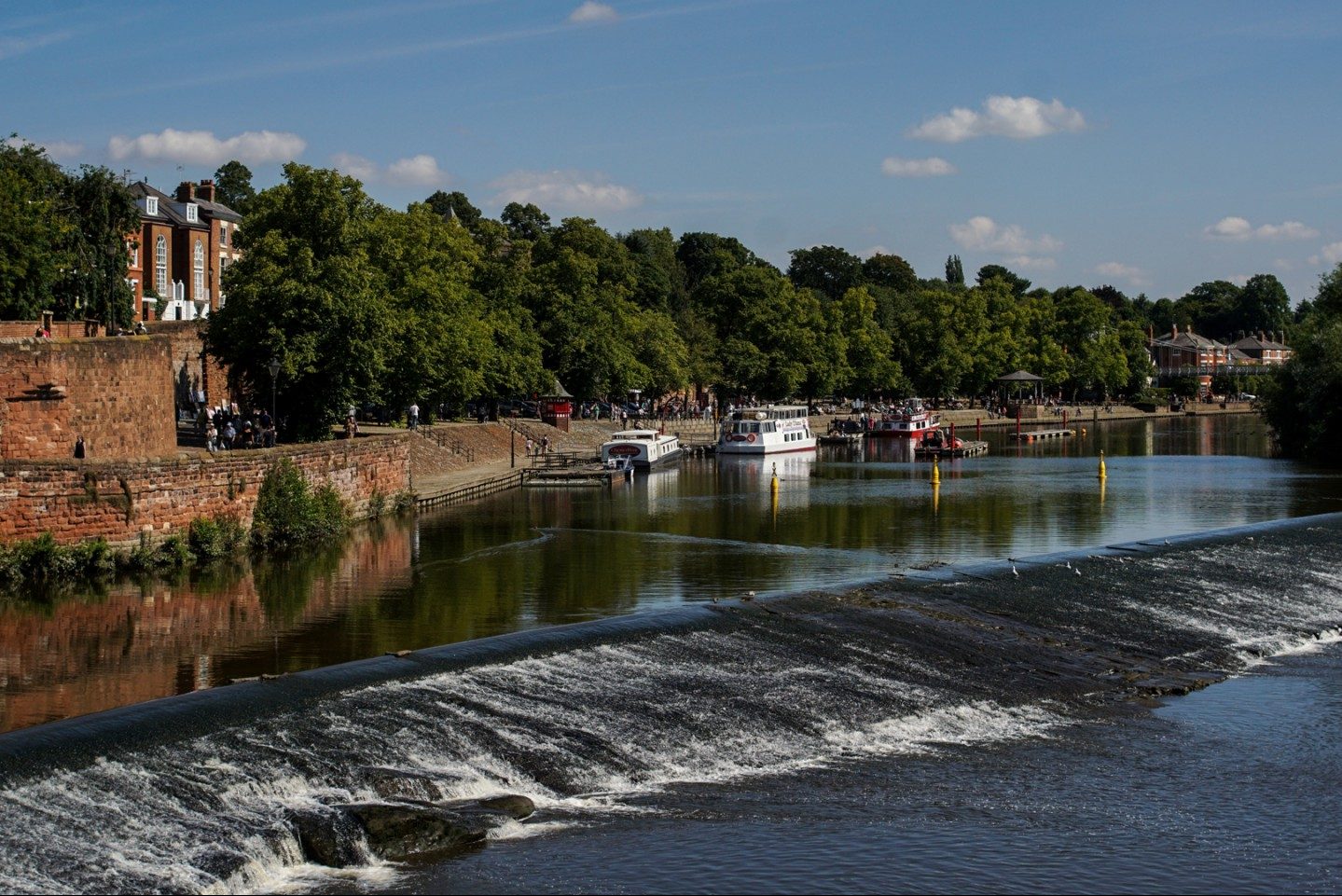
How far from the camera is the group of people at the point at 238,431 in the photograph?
4950cm

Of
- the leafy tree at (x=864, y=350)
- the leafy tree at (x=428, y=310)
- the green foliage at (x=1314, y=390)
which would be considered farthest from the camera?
the leafy tree at (x=864, y=350)

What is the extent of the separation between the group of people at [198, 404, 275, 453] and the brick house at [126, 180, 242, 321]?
25674 millimetres

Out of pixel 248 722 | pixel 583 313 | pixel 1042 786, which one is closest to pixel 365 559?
pixel 248 722

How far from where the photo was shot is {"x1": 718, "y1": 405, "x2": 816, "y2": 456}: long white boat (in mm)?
88875

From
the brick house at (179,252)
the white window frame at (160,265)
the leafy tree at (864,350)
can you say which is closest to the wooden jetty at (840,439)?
the leafy tree at (864,350)

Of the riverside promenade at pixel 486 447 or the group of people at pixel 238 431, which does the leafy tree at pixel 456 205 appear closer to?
the riverside promenade at pixel 486 447

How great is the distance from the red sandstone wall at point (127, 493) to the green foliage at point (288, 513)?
40cm

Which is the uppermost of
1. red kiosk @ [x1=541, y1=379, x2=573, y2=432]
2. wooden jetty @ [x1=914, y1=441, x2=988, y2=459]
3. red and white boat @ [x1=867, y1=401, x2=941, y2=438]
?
red kiosk @ [x1=541, y1=379, x2=573, y2=432]

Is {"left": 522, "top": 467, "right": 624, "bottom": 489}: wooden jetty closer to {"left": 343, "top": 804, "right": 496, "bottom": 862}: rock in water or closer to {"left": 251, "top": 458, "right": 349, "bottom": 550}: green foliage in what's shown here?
{"left": 251, "top": 458, "right": 349, "bottom": 550}: green foliage

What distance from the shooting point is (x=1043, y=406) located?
5915 inches

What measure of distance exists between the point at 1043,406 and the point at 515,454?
86.0 metres

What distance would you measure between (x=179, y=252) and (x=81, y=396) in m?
50.2

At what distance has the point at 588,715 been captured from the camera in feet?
69.1

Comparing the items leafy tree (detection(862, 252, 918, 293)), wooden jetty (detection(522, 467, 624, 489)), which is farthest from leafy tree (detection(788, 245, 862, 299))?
wooden jetty (detection(522, 467, 624, 489))
